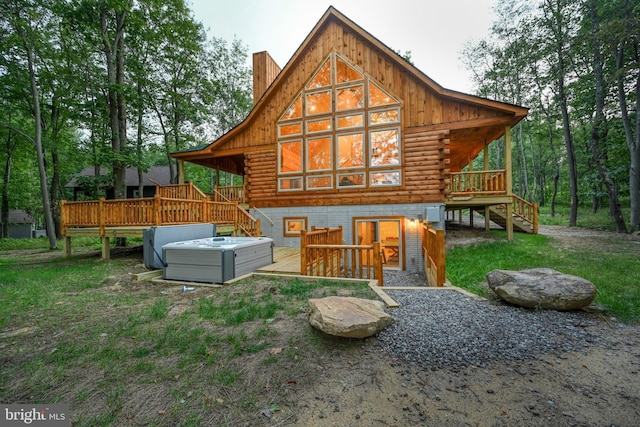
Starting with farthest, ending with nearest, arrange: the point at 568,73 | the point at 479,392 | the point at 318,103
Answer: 1. the point at 568,73
2. the point at 318,103
3. the point at 479,392

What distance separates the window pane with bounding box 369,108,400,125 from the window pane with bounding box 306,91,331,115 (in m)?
1.91

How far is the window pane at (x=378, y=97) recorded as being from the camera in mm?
9617

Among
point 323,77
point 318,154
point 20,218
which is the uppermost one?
point 323,77

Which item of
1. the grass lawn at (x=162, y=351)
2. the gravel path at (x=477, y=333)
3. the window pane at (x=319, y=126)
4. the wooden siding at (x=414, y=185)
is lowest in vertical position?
the grass lawn at (x=162, y=351)

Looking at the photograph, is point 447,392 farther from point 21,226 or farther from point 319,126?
point 21,226

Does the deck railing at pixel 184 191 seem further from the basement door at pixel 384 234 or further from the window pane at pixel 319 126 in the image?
the basement door at pixel 384 234

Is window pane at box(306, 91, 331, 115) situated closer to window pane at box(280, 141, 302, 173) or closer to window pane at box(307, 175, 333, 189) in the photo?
window pane at box(280, 141, 302, 173)

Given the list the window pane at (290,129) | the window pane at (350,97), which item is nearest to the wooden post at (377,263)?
the window pane at (350,97)

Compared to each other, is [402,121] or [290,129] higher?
[290,129]

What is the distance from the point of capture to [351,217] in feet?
32.4

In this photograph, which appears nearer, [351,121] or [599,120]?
[351,121]

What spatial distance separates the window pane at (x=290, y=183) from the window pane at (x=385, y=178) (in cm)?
315

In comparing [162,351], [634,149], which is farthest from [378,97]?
[634,149]

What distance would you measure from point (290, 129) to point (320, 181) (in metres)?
2.78
